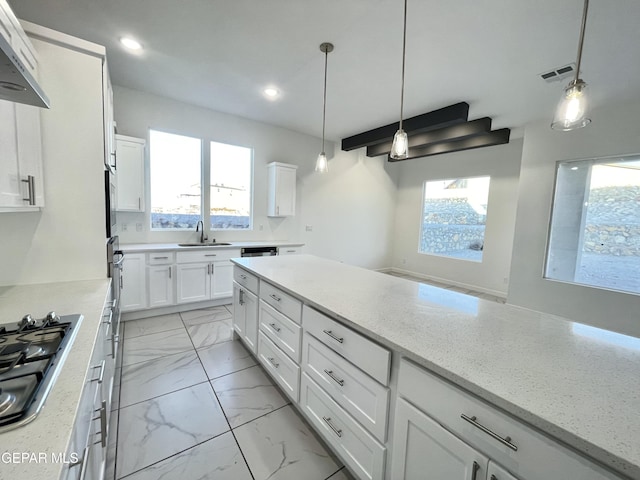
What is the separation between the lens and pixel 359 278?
2047mm

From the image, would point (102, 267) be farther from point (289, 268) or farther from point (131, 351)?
point (289, 268)

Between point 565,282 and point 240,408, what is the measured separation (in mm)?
4354

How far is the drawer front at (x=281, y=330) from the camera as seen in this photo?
5.50ft

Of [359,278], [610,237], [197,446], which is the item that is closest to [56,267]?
[197,446]

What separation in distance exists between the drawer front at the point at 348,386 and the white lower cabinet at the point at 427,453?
9 centimetres

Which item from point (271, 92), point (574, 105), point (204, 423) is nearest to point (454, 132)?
point (271, 92)

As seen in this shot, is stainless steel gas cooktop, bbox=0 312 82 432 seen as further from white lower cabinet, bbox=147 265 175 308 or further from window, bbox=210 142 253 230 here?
window, bbox=210 142 253 230

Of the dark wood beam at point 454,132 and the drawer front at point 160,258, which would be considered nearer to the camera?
the drawer front at point 160,258

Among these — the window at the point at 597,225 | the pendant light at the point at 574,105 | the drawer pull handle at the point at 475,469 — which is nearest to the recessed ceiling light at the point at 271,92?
the pendant light at the point at 574,105

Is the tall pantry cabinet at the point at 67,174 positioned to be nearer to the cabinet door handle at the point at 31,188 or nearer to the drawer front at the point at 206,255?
the cabinet door handle at the point at 31,188

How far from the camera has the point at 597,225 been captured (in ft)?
11.1

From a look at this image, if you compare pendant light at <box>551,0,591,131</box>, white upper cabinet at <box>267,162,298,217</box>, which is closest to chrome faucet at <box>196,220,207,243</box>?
white upper cabinet at <box>267,162,298,217</box>

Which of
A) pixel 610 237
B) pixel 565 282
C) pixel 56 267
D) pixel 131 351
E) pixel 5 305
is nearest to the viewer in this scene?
pixel 5 305

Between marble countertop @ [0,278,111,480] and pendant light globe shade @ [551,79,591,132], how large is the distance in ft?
7.47
